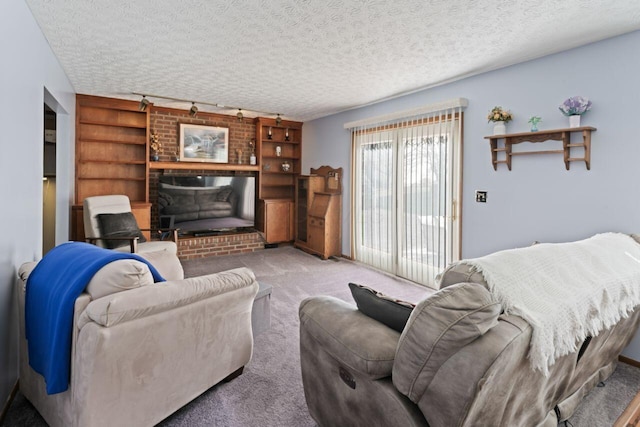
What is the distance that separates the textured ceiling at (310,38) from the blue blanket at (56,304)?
1.62 m

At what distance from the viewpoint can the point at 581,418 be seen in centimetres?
191

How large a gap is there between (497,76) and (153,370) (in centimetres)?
366

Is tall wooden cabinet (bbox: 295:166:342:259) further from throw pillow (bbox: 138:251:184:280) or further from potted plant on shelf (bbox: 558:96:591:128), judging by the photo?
potted plant on shelf (bbox: 558:96:591:128)

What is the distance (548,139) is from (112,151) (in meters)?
5.44

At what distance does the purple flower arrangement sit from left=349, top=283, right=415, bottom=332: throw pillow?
2.31 meters

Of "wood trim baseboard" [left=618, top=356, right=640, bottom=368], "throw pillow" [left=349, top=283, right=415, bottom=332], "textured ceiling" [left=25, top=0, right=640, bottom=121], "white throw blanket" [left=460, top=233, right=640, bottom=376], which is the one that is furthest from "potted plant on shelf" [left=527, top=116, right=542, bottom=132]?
"throw pillow" [left=349, top=283, right=415, bottom=332]

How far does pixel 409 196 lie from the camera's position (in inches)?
173

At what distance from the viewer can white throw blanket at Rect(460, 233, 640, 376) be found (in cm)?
123

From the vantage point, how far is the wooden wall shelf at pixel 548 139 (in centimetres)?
272

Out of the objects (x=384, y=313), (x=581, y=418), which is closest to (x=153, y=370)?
(x=384, y=313)

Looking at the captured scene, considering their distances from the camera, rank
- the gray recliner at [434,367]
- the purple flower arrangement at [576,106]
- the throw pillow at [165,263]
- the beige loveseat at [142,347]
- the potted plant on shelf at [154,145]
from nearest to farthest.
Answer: the gray recliner at [434,367] < the beige loveseat at [142,347] < the purple flower arrangement at [576,106] < the throw pillow at [165,263] < the potted plant on shelf at [154,145]

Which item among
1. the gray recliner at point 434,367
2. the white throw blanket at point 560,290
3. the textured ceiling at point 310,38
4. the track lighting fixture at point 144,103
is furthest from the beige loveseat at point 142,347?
the track lighting fixture at point 144,103

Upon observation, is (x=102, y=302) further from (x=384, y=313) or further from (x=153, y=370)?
(x=384, y=313)

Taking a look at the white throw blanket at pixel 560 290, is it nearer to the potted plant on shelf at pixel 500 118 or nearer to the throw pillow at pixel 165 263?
the potted plant on shelf at pixel 500 118
